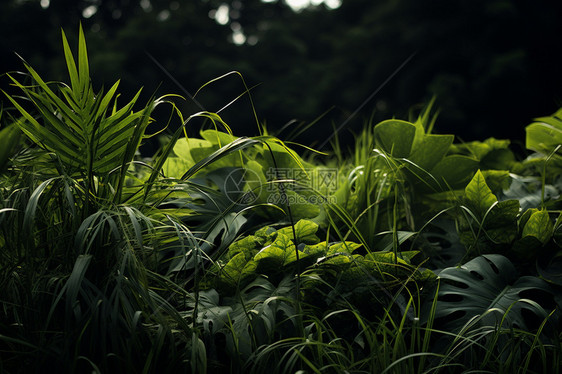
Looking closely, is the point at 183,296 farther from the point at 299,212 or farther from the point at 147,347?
the point at 299,212

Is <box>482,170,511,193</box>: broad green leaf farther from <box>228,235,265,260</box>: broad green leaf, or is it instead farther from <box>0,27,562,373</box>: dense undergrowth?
<box>228,235,265,260</box>: broad green leaf

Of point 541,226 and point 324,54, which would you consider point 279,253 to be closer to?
point 541,226

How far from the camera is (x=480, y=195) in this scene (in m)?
1.23

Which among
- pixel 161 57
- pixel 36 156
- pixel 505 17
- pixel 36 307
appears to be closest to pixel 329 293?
pixel 36 307

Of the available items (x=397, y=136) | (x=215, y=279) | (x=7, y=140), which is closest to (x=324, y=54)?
(x=397, y=136)

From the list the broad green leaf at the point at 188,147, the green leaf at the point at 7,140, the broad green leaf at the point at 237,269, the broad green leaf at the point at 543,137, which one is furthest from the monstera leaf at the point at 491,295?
the green leaf at the point at 7,140

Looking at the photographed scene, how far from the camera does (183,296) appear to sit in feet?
3.37

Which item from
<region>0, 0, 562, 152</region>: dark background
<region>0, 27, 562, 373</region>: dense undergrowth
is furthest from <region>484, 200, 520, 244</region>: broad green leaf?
<region>0, 0, 562, 152</region>: dark background

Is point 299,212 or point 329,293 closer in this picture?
point 329,293

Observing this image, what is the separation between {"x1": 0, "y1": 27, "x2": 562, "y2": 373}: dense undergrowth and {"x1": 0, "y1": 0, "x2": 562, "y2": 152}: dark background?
8.22 metres

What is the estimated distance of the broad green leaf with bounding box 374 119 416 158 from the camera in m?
1.48

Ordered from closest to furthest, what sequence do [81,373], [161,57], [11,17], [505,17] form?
[81,373]
[505,17]
[11,17]
[161,57]

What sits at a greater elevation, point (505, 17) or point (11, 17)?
point (11, 17)

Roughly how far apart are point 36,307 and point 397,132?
1.12 metres
